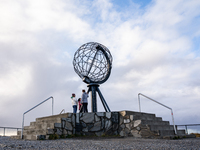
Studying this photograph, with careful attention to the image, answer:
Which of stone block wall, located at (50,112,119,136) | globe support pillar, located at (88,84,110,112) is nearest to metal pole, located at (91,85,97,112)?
globe support pillar, located at (88,84,110,112)

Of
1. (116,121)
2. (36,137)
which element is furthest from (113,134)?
(36,137)

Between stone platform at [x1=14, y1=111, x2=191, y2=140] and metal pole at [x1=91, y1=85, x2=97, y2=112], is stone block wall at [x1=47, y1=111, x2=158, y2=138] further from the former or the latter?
metal pole at [x1=91, y1=85, x2=97, y2=112]

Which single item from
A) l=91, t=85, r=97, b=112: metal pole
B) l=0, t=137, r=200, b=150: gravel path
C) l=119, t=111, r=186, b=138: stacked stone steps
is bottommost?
l=0, t=137, r=200, b=150: gravel path

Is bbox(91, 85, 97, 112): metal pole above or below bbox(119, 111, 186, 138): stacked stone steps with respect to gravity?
above

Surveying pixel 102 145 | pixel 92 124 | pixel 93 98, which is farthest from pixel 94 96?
pixel 102 145

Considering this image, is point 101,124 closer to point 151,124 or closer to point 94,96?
point 151,124

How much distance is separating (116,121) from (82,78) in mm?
4724

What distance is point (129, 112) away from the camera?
9.27 meters

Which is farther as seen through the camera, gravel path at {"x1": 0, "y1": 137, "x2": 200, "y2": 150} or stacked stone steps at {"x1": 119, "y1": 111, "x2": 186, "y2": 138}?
stacked stone steps at {"x1": 119, "y1": 111, "x2": 186, "y2": 138}

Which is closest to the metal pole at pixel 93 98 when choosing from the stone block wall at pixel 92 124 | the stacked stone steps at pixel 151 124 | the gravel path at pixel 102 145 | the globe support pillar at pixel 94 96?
the globe support pillar at pixel 94 96

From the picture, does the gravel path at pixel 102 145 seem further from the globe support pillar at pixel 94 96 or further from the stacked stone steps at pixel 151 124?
the globe support pillar at pixel 94 96

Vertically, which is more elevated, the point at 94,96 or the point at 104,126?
the point at 94,96

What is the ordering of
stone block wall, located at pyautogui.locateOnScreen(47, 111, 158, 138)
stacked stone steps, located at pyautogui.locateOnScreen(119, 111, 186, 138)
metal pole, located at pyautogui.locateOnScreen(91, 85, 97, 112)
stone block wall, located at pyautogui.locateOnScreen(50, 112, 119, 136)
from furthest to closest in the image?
metal pole, located at pyautogui.locateOnScreen(91, 85, 97, 112) < stone block wall, located at pyautogui.locateOnScreen(50, 112, 119, 136) < stone block wall, located at pyautogui.locateOnScreen(47, 111, 158, 138) < stacked stone steps, located at pyautogui.locateOnScreen(119, 111, 186, 138)

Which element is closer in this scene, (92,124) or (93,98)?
(92,124)
